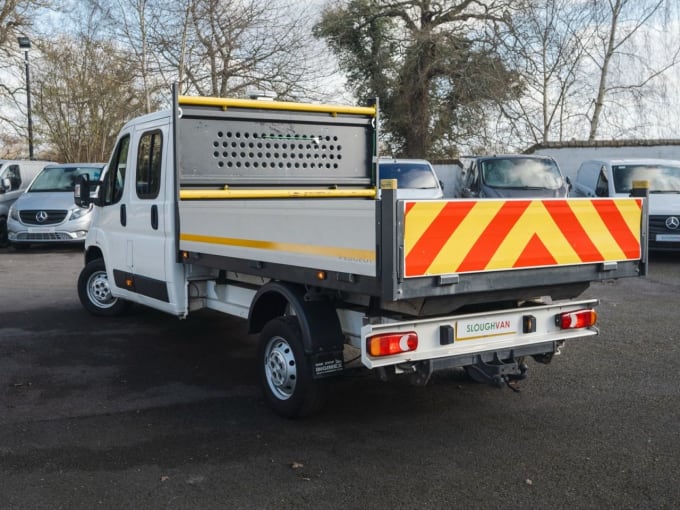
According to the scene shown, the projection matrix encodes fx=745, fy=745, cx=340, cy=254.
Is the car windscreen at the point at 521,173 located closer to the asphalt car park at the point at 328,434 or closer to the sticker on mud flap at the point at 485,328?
the asphalt car park at the point at 328,434

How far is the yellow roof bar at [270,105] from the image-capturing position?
21.3 ft

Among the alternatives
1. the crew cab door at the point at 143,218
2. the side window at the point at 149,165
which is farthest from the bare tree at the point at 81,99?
the side window at the point at 149,165

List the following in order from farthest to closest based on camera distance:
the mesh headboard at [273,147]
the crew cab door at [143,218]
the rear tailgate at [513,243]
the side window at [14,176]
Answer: the side window at [14,176]
the mesh headboard at [273,147]
the crew cab door at [143,218]
the rear tailgate at [513,243]

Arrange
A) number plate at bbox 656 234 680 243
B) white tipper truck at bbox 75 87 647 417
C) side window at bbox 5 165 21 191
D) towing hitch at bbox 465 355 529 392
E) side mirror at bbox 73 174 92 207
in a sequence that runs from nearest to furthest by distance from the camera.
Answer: white tipper truck at bbox 75 87 647 417 → towing hitch at bbox 465 355 529 392 → side mirror at bbox 73 174 92 207 → number plate at bbox 656 234 680 243 → side window at bbox 5 165 21 191

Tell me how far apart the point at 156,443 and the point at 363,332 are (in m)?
1.55

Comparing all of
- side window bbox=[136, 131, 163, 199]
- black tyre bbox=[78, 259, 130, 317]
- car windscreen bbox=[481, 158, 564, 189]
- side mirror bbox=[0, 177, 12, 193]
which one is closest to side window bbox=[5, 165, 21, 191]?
side mirror bbox=[0, 177, 12, 193]

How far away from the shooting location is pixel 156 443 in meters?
4.75

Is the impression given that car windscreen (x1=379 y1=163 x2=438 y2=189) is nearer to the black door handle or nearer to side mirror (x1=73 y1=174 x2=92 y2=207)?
side mirror (x1=73 y1=174 x2=92 y2=207)

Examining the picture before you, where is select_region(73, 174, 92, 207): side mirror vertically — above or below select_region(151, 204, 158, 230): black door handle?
above

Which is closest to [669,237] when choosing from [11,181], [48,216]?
[48,216]

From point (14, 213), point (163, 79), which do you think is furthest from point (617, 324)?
point (163, 79)

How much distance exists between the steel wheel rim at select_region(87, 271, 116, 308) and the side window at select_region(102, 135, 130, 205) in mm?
1306

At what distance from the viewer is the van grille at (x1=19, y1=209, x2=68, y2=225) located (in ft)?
52.4

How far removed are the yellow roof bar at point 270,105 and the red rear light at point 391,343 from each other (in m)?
3.10
